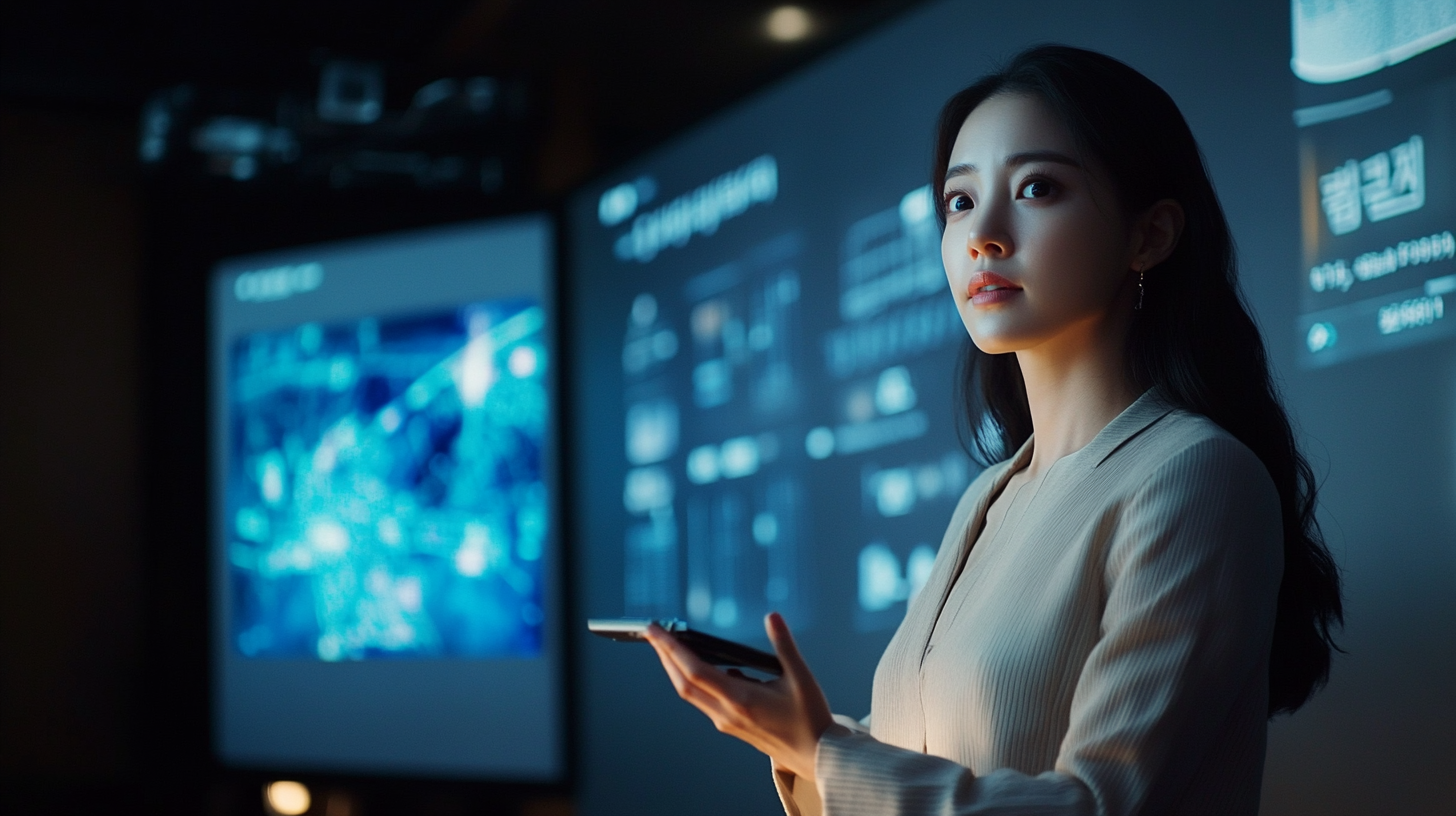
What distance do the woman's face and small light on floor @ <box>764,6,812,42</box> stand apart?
136 inches

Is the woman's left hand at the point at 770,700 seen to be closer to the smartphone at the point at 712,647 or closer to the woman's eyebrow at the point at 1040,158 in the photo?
the smartphone at the point at 712,647

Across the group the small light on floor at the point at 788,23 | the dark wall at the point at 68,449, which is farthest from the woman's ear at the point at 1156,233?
the dark wall at the point at 68,449

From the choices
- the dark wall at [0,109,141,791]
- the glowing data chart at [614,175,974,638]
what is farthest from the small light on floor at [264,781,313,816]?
the glowing data chart at [614,175,974,638]

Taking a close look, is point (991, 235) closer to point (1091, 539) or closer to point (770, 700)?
point (1091, 539)

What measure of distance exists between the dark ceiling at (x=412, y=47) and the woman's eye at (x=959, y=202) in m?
3.22

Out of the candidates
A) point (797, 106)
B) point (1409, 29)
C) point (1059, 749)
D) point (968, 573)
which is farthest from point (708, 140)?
point (1059, 749)

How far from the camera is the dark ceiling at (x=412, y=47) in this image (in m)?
4.59

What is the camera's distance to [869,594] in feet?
9.14

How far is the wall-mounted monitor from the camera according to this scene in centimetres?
404

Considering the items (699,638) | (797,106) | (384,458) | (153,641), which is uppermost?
(797,106)

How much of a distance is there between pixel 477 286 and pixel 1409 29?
3036mm

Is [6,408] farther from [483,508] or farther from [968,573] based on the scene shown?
[968,573]

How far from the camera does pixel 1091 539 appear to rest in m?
1.14

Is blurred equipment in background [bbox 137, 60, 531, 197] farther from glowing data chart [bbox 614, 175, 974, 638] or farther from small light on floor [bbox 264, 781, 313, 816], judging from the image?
small light on floor [bbox 264, 781, 313, 816]
